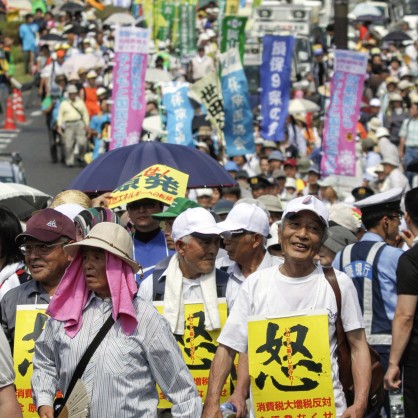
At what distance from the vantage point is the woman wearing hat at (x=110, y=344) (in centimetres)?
578

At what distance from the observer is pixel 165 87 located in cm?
2105

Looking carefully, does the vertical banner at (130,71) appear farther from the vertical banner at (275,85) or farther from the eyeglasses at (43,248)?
the eyeglasses at (43,248)

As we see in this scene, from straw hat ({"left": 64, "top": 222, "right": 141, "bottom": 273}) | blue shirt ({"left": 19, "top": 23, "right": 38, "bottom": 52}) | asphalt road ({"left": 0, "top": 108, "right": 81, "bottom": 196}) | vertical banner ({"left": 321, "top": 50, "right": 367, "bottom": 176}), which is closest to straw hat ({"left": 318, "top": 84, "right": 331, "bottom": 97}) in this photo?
asphalt road ({"left": 0, "top": 108, "right": 81, "bottom": 196})

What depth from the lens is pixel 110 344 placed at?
5.80 m

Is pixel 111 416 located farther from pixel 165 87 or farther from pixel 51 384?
pixel 165 87

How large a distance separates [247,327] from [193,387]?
2.02 feet

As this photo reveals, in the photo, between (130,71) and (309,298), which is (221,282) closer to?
(309,298)

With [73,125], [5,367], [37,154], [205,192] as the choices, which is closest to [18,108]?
[37,154]

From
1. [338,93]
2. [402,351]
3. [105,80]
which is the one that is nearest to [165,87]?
[338,93]

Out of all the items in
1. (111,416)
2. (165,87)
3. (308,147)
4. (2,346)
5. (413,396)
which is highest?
(2,346)

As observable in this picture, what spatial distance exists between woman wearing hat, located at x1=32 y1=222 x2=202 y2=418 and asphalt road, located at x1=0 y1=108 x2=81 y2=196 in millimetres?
16490

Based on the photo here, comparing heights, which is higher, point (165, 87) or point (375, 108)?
point (165, 87)

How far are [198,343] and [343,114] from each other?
1301 cm

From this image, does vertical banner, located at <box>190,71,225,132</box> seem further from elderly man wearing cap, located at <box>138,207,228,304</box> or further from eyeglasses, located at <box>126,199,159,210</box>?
elderly man wearing cap, located at <box>138,207,228,304</box>
